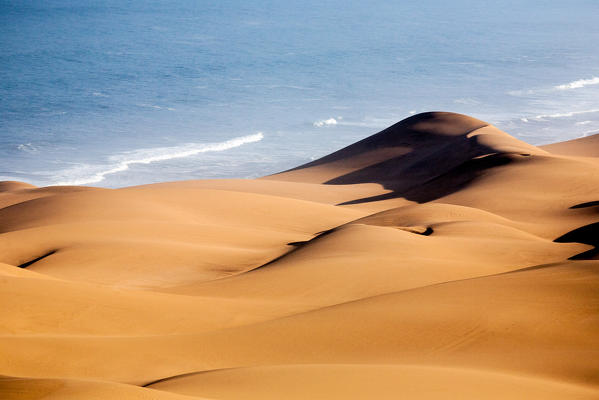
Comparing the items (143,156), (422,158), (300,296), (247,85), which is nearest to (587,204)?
(300,296)

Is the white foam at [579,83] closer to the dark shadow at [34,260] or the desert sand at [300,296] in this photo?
the desert sand at [300,296]

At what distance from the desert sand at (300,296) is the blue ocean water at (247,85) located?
733 inches

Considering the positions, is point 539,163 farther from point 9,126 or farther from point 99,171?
point 9,126

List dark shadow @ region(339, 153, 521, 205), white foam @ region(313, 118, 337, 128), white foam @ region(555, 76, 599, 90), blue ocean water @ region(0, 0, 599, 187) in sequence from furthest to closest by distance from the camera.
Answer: white foam @ region(555, 76, 599, 90) < white foam @ region(313, 118, 337, 128) < blue ocean water @ region(0, 0, 599, 187) < dark shadow @ region(339, 153, 521, 205)

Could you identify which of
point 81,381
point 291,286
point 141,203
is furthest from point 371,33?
point 81,381

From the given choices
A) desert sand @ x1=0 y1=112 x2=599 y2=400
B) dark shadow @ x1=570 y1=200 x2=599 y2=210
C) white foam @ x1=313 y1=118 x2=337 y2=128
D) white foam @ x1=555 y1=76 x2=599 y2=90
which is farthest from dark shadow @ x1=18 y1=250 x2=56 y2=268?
white foam @ x1=555 y1=76 x2=599 y2=90

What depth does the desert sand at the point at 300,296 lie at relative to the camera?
5.69 m

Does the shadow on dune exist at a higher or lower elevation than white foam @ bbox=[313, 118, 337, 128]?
lower

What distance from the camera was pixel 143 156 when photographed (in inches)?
1475

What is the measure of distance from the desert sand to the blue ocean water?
18.6 metres

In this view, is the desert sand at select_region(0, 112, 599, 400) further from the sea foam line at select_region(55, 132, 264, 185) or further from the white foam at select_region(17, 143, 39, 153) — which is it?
the white foam at select_region(17, 143, 39, 153)

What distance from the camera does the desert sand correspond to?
569 cm

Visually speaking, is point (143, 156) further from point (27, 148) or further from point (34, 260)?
point (34, 260)

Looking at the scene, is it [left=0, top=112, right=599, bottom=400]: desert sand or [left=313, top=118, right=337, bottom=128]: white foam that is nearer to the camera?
[left=0, top=112, right=599, bottom=400]: desert sand
